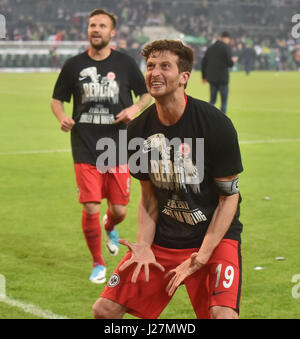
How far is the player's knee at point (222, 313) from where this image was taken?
13.9 ft

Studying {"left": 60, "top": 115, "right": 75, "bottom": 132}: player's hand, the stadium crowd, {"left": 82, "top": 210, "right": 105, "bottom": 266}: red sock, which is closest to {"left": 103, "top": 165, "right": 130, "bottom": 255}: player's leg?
{"left": 82, "top": 210, "right": 105, "bottom": 266}: red sock

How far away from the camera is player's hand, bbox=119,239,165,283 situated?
14.8 ft

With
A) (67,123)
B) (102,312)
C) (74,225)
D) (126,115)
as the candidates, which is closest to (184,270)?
(102,312)

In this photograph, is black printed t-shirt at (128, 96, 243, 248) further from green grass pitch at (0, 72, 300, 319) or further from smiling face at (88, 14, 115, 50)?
smiling face at (88, 14, 115, 50)

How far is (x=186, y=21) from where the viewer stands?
Result: 6306 centimetres

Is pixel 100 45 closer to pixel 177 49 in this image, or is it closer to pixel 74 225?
pixel 74 225

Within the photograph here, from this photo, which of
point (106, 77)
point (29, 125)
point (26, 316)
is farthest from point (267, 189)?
point (29, 125)

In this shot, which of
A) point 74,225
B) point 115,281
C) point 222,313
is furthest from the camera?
point 74,225

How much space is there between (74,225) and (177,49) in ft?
16.8

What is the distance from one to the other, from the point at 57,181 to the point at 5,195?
1396 mm

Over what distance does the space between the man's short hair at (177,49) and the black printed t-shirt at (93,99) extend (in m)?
3.07

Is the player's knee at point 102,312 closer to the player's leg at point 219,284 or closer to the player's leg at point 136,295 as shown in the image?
the player's leg at point 136,295
